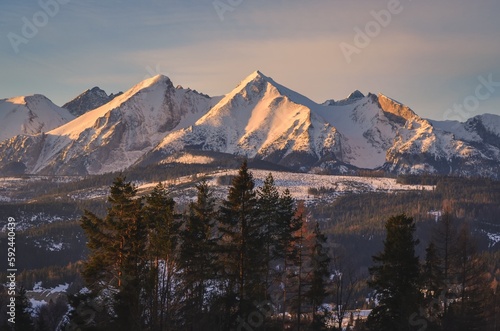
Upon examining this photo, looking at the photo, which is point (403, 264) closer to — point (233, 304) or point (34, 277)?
point (233, 304)

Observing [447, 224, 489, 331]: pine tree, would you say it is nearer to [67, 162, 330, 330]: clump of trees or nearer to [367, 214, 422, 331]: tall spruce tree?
[367, 214, 422, 331]: tall spruce tree

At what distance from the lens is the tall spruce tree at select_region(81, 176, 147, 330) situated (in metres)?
39.9

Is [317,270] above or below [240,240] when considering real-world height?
below

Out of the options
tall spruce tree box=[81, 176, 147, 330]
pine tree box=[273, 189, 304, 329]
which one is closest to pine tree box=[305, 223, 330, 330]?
pine tree box=[273, 189, 304, 329]

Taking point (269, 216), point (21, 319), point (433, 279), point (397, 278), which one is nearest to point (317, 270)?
point (269, 216)

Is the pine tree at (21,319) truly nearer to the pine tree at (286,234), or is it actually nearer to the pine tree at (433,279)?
the pine tree at (286,234)

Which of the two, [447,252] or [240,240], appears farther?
[447,252]

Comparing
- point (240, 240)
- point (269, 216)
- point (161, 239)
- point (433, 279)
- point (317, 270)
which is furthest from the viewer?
point (317, 270)

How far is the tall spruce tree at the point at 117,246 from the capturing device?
3988 centimetres

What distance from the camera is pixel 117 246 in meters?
41.2

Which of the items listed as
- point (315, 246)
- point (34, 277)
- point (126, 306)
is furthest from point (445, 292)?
point (34, 277)

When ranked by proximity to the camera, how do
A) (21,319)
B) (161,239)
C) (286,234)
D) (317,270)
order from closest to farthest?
(161,239) < (286,234) < (317,270) < (21,319)

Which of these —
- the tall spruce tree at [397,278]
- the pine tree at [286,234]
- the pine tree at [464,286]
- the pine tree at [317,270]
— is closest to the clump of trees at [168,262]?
the pine tree at [286,234]

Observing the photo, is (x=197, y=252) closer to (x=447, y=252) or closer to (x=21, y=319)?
(x=447, y=252)
